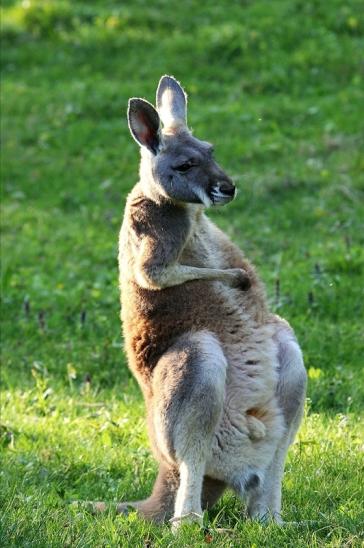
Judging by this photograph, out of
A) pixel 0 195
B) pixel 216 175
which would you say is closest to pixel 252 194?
pixel 0 195

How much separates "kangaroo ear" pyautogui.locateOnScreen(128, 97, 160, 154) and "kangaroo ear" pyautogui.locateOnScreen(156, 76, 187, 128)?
0.23m

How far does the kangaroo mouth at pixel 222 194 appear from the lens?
214 inches

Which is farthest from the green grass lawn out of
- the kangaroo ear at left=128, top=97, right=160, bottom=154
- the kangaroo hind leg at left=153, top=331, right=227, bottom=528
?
the kangaroo ear at left=128, top=97, right=160, bottom=154

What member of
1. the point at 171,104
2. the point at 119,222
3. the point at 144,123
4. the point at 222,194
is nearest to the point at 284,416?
the point at 222,194

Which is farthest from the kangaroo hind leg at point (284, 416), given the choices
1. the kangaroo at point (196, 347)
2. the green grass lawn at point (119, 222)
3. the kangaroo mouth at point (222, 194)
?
the kangaroo mouth at point (222, 194)

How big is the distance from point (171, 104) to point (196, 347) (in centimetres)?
157

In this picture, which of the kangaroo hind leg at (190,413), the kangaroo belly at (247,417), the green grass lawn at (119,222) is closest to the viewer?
the kangaroo hind leg at (190,413)

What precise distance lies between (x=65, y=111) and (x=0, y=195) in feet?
6.05

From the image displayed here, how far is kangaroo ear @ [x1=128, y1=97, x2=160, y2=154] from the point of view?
5758 mm

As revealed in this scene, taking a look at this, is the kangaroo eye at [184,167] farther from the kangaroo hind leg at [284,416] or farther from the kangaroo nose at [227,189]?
the kangaroo hind leg at [284,416]

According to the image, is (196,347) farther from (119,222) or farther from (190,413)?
(119,222)

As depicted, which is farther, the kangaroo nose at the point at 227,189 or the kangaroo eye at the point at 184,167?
the kangaroo eye at the point at 184,167

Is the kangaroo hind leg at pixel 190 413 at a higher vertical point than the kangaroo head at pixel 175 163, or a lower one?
lower

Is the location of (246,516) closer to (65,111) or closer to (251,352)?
(251,352)
